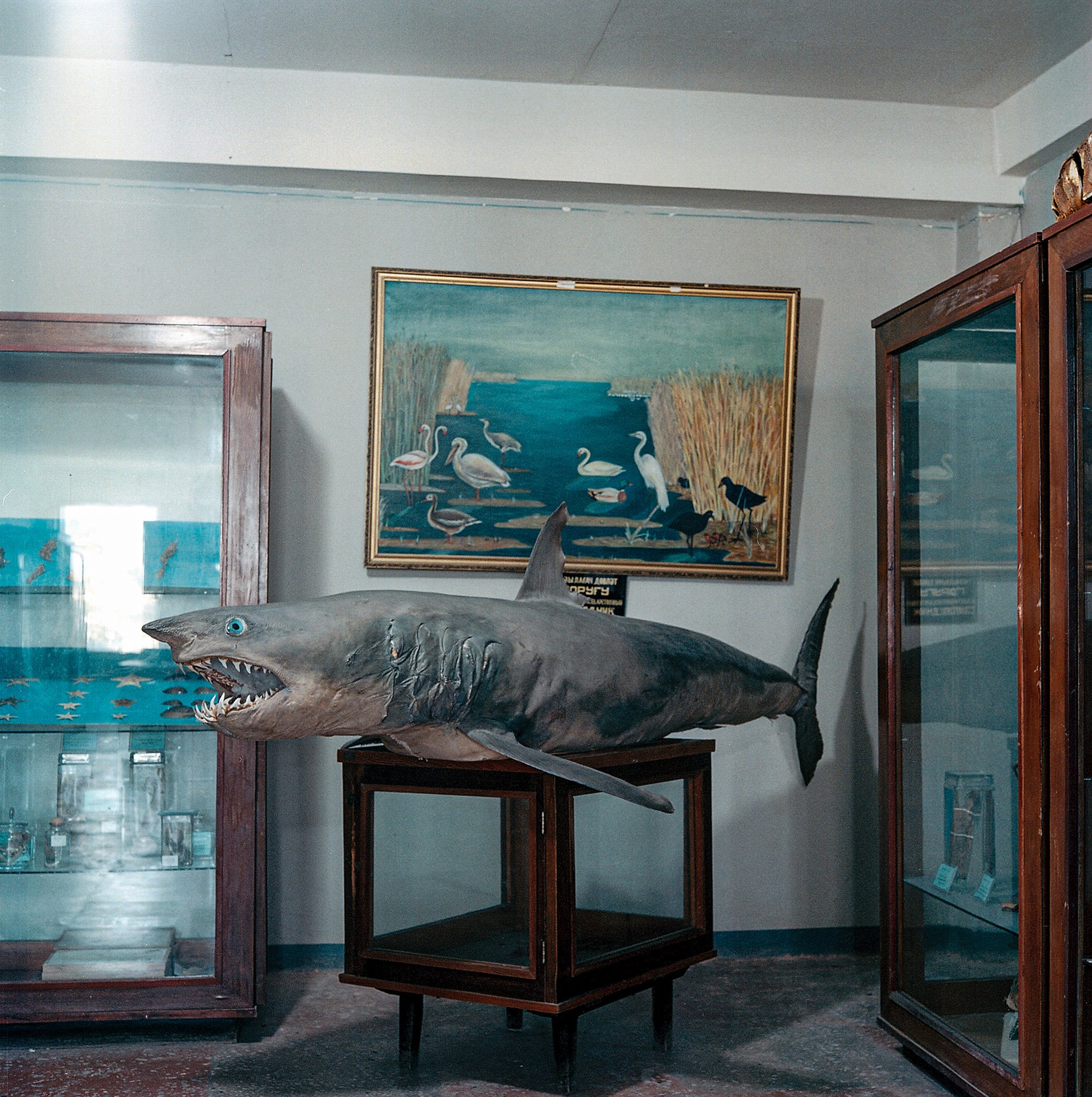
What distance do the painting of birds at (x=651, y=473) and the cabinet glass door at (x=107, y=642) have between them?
60.0 inches

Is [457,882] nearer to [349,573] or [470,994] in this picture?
[470,994]

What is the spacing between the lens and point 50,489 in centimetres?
340

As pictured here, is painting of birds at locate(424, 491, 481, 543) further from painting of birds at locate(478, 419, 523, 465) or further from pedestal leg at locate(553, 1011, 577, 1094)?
pedestal leg at locate(553, 1011, 577, 1094)

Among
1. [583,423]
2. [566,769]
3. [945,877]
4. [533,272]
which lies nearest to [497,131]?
[533,272]

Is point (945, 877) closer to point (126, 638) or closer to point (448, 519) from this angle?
point (448, 519)

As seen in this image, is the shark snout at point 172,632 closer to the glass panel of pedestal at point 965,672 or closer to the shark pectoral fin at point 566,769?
the shark pectoral fin at point 566,769

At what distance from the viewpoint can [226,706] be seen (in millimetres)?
2543

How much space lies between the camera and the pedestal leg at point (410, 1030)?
10.2ft

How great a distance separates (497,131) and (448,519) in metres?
1.41

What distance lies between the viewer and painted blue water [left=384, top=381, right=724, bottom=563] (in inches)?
159

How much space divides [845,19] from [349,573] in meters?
2.51

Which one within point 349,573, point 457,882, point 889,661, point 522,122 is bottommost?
point 457,882

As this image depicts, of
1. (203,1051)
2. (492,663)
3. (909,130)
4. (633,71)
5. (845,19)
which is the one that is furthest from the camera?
(909,130)

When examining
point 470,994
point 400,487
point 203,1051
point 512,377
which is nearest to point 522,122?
point 512,377
